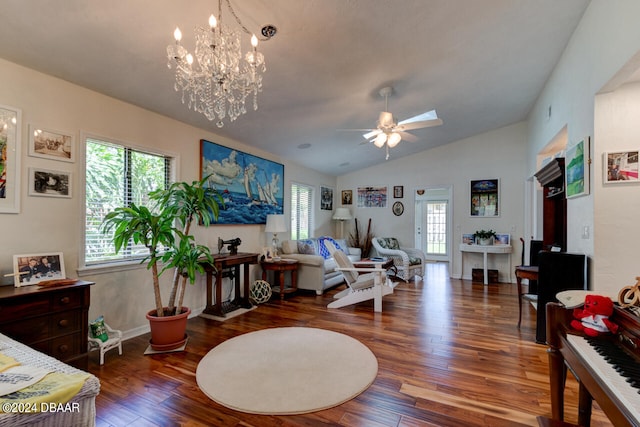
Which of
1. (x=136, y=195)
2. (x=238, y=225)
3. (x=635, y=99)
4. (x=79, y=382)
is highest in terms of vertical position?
(x=635, y=99)

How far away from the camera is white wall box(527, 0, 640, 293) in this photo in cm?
207

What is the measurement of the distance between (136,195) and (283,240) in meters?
2.76

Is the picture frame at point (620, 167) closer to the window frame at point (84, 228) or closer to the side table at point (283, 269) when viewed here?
the side table at point (283, 269)

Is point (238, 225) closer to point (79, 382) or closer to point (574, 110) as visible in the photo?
point (79, 382)

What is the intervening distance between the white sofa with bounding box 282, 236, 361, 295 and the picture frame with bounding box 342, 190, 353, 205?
220cm

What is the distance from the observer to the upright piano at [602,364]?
985mm

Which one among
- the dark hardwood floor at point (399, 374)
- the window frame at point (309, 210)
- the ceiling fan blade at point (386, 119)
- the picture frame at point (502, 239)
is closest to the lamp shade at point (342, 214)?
the window frame at point (309, 210)

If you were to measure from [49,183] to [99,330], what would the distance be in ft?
4.39

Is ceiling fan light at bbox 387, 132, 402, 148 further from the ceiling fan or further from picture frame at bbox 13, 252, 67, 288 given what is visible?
picture frame at bbox 13, 252, 67, 288

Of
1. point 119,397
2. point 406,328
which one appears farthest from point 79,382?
point 406,328

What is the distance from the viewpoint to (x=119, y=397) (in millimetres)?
2033

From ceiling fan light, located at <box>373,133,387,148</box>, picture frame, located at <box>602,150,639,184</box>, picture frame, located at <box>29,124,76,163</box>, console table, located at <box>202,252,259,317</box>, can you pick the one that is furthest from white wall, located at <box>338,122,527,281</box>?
picture frame, located at <box>29,124,76,163</box>

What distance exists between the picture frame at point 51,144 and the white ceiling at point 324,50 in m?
0.49

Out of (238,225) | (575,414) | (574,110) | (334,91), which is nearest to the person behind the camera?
(575,414)
